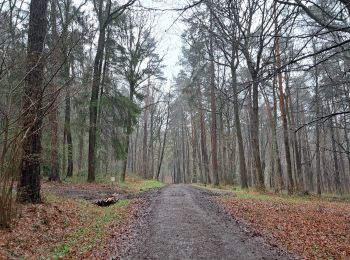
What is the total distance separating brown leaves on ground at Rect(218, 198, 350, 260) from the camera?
6863mm

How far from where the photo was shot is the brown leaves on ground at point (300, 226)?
270 inches

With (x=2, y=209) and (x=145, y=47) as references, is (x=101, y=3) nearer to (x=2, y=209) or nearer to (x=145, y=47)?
(x=145, y=47)

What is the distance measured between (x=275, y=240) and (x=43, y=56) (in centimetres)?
735

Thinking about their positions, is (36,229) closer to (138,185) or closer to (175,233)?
(175,233)

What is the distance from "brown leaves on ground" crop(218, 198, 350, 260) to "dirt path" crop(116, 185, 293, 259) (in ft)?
1.80

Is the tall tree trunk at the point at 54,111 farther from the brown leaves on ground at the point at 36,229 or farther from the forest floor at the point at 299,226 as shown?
the forest floor at the point at 299,226

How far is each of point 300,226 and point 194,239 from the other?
10.8ft

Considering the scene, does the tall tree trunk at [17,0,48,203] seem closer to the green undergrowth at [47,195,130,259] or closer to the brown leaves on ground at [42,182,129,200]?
the green undergrowth at [47,195,130,259]

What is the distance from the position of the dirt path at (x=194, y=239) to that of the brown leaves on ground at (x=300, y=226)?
0.55m

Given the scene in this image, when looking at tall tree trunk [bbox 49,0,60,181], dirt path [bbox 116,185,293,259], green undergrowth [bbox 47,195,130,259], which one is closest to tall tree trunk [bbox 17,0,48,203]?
tall tree trunk [bbox 49,0,60,181]

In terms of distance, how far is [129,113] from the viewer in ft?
79.6

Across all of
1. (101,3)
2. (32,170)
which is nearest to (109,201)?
(32,170)

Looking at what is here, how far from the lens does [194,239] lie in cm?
735

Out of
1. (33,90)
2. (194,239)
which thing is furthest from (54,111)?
(194,239)
